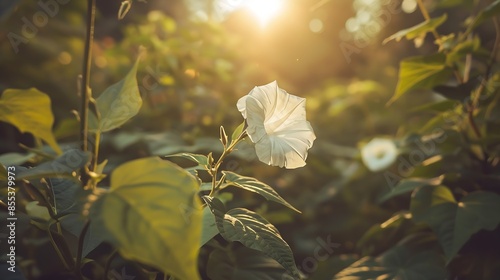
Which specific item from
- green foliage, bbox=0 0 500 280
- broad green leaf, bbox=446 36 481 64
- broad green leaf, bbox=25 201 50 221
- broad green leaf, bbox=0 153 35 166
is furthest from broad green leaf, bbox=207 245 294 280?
broad green leaf, bbox=446 36 481 64

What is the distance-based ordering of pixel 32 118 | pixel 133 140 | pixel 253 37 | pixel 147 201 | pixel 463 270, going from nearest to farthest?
pixel 147 201 → pixel 32 118 → pixel 463 270 → pixel 133 140 → pixel 253 37

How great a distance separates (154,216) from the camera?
47cm

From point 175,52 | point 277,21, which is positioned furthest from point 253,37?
point 175,52

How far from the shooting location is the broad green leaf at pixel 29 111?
0.67 m

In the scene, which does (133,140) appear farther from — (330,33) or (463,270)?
(330,33)

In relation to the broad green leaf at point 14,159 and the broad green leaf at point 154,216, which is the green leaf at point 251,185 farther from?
the broad green leaf at point 14,159

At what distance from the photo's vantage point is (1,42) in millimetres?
2346

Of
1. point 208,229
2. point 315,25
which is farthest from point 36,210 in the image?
point 315,25

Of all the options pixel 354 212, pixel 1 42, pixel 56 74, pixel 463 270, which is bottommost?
pixel 354 212

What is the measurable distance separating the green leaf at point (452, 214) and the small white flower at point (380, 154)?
0.43m

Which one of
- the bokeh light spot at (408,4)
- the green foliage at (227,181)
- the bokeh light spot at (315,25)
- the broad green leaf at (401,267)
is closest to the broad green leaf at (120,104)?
the green foliage at (227,181)

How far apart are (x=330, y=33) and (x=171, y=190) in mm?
4686

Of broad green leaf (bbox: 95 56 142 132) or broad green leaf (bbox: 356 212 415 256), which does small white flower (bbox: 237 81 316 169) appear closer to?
broad green leaf (bbox: 95 56 142 132)

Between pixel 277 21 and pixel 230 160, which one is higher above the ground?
pixel 277 21
